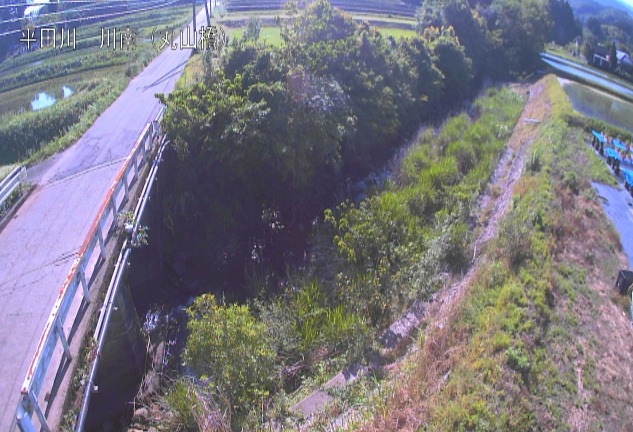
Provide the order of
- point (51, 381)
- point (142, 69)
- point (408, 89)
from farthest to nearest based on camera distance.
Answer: point (142, 69) → point (408, 89) → point (51, 381)

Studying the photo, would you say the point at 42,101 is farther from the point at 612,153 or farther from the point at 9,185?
the point at 612,153

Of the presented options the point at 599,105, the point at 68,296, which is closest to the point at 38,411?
the point at 68,296

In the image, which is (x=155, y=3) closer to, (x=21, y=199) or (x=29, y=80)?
(x=29, y=80)

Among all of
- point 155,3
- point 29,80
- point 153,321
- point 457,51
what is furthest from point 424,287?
point 155,3

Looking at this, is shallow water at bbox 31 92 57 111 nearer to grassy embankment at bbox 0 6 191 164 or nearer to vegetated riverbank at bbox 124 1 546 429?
grassy embankment at bbox 0 6 191 164

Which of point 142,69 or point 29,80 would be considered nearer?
point 142,69

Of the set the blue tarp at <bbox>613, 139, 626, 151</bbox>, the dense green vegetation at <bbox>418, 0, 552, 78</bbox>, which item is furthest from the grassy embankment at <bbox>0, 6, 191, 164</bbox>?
the blue tarp at <bbox>613, 139, 626, 151</bbox>
